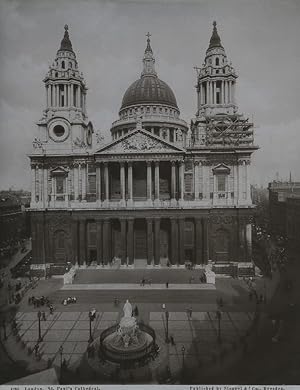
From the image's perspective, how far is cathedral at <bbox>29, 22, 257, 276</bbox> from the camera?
3725cm

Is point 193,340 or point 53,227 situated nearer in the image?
point 193,340

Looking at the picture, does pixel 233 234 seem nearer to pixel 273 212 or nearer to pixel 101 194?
pixel 101 194

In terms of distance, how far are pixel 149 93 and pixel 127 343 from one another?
131ft

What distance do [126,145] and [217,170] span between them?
1089cm

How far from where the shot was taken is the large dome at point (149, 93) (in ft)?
167

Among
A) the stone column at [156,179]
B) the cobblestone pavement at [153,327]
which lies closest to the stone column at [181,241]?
the stone column at [156,179]

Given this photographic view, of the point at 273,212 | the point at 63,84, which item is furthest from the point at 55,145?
the point at 273,212

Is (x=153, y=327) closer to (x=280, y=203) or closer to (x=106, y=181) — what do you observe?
(x=106, y=181)

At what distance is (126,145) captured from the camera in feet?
123

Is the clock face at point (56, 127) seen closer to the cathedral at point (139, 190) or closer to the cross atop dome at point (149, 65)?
the cathedral at point (139, 190)

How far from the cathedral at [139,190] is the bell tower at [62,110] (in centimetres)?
12

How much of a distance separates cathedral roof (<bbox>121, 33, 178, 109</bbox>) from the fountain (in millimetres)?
37490

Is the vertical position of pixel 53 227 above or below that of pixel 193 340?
above

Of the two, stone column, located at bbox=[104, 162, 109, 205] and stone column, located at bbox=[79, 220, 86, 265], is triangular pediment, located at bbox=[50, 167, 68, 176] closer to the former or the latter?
stone column, located at bbox=[104, 162, 109, 205]
